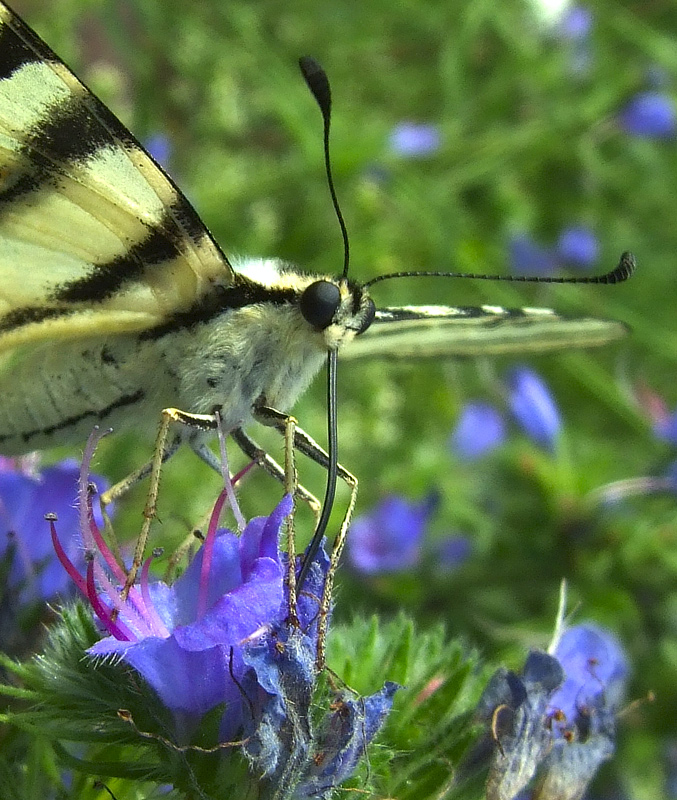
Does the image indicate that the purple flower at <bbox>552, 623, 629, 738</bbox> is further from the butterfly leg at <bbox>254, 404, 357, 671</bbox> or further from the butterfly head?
the butterfly head

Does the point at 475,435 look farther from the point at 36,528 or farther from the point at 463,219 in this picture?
the point at 36,528

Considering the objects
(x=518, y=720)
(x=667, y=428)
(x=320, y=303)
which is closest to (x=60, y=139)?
(x=320, y=303)

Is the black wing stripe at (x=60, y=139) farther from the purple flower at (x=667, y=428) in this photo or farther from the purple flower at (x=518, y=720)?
the purple flower at (x=667, y=428)

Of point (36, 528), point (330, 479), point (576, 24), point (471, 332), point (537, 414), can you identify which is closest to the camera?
point (330, 479)

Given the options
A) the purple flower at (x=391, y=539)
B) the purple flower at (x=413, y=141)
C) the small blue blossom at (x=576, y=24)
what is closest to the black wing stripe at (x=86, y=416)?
the purple flower at (x=391, y=539)

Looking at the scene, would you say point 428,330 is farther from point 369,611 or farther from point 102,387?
point 369,611

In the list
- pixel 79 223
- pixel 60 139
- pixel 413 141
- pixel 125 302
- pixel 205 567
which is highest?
pixel 60 139
